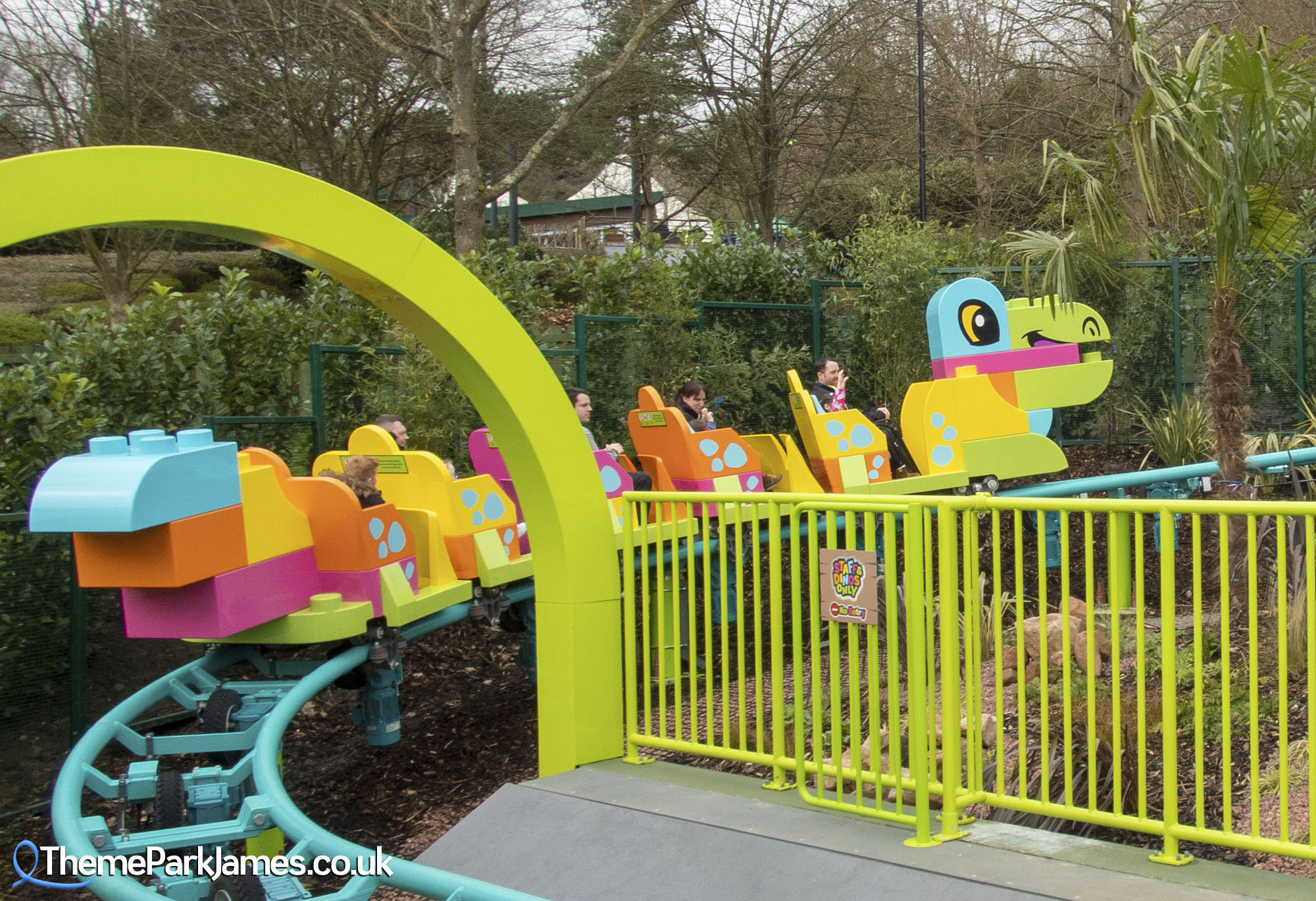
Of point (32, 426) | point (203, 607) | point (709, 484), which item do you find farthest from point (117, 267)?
point (203, 607)

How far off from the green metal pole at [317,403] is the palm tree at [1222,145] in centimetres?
485

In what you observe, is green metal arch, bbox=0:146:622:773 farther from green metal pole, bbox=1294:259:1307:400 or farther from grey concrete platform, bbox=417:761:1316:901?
green metal pole, bbox=1294:259:1307:400

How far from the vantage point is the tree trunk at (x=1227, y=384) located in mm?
6984

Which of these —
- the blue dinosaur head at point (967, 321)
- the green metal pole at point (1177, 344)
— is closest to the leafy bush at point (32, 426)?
the blue dinosaur head at point (967, 321)

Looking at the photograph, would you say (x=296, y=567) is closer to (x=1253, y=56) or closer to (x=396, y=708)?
(x=396, y=708)

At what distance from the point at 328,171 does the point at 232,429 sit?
36.1 ft

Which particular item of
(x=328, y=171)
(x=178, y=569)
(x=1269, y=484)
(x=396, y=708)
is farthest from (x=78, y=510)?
(x=328, y=171)

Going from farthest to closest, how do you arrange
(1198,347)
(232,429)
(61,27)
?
1. (61,27)
2. (1198,347)
3. (232,429)

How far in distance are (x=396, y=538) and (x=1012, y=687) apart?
3.05 meters

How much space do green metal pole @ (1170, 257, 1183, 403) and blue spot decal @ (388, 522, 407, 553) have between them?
33.9 ft

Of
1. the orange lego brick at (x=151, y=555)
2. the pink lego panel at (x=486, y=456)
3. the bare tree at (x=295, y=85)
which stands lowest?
the orange lego brick at (x=151, y=555)

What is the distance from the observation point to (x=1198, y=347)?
520 inches

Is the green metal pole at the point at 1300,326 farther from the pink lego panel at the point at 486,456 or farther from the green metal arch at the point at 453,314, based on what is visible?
the green metal arch at the point at 453,314

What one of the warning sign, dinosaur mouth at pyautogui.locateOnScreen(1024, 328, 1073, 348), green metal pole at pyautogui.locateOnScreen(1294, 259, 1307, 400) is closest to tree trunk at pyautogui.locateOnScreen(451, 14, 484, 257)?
dinosaur mouth at pyautogui.locateOnScreen(1024, 328, 1073, 348)
